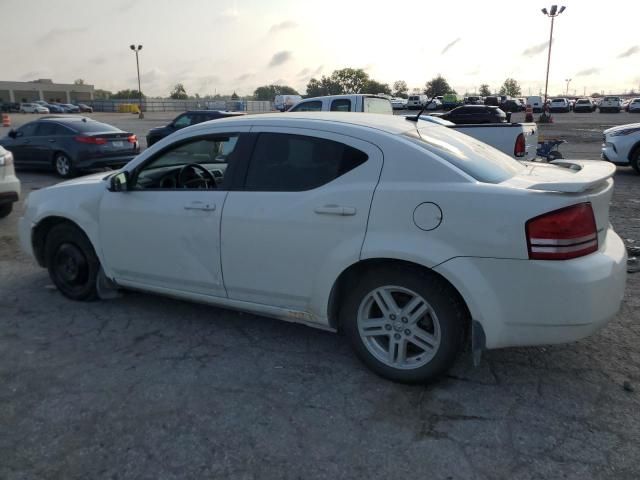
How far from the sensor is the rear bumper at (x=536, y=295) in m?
2.88

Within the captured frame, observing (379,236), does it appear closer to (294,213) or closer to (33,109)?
(294,213)

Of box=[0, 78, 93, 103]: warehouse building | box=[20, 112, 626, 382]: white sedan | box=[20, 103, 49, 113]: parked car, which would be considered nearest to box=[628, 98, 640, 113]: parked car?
box=[20, 112, 626, 382]: white sedan

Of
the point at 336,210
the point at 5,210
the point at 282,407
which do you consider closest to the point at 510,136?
the point at 336,210

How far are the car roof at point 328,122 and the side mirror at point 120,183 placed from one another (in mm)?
699

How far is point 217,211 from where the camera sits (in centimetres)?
379

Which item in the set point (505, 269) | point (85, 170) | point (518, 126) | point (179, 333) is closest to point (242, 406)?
point (179, 333)

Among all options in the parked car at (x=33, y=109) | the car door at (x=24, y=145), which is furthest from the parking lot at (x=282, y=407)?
the parked car at (x=33, y=109)

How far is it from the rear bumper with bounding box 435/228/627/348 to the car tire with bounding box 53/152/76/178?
11.9 m

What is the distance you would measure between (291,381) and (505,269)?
1523 mm

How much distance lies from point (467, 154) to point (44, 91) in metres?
136

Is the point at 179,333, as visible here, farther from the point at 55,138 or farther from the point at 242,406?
the point at 55,138

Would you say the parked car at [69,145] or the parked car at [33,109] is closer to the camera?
the parked car at [69,145]

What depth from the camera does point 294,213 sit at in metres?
3.49

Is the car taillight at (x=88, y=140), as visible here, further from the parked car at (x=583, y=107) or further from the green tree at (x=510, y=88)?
the green tree at (x=510, y=88)
